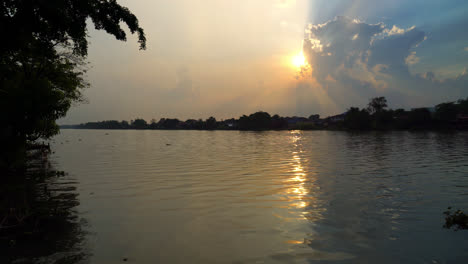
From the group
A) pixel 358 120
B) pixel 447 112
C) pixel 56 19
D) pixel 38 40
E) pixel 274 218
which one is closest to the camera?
pixel 274 218

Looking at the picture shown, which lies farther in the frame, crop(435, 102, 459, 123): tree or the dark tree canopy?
crop(435, 102, 459, 123): tree

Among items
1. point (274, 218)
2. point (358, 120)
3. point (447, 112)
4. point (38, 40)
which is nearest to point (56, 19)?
point (38, 40)

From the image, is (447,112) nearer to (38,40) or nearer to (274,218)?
(274,218)

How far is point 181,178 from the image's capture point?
67.8 ft

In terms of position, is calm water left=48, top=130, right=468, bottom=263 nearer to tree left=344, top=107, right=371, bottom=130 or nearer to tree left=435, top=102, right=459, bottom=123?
tree left=435, top=102, right=459, bottom=123

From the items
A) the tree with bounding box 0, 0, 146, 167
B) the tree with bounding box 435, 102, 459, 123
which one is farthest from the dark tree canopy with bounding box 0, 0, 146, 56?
the tree with bounding box 435, 102, 459, 123

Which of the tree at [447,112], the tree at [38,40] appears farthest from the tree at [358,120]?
the tree at [38,40]

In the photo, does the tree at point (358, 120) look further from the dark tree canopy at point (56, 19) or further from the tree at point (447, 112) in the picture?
the dark tree canopy at point (56, 19)

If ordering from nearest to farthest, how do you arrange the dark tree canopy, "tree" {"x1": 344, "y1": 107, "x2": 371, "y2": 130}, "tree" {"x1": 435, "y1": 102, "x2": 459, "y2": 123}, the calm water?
the calm water, the dark tree canopy, "tree" {"x1": 435, "y1": 102, "x2": 459, "y2": 123}, "tree" {"x1": 344, "y1": 107, "x2": 371, "y2": 130}

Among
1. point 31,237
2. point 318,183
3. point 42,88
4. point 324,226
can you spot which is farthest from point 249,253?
point 42,88

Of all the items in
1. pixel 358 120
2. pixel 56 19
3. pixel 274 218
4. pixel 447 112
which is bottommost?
pixel 274 218

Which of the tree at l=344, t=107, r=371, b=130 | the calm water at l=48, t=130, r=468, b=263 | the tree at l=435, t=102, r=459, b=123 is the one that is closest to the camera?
the calm water at l=48, t=130, r=468, b=263

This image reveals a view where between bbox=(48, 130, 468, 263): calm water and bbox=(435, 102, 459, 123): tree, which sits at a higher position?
bbox=(435, 102, 459, 123): tree

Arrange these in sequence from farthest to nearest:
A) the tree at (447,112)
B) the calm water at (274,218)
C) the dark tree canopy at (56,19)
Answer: the tree at (447,112) → the dark tree canopy at (56,19) → the calm water at (274,218)
